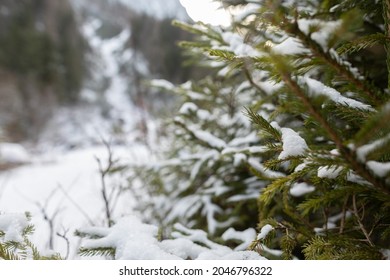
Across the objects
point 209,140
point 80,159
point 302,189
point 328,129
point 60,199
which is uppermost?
point 80,159

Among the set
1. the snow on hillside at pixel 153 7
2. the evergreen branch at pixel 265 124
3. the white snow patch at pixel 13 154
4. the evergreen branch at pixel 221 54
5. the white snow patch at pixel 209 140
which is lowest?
the evergreen branch at pixel 265 124

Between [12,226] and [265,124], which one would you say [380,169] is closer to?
[265,124]

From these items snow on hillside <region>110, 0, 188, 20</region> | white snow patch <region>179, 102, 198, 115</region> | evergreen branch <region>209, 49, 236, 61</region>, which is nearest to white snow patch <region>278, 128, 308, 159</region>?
evergreen branch <region>209, 49, 236, 61</region>

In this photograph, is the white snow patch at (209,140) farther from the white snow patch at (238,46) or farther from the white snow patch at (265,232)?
the white snow patch at (265,232)

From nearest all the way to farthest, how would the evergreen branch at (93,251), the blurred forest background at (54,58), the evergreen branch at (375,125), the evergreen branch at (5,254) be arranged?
1. the evergreen branch at (375,125)
2. the evergreen branch at (5,254)
3. the evergreen branch at (93,251)
4. the blurred forest background at (54,58)

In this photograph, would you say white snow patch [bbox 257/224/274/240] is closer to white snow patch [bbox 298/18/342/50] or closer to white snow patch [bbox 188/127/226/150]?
white snow patch [bbox 298/18/342/50]

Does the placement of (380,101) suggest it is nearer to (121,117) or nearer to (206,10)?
(206,10)

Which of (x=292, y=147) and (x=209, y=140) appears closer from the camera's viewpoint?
(x=292, y=147)

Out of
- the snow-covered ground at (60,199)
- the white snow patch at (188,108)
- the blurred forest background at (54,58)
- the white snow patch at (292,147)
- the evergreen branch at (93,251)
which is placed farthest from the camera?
the blurred forest background at (54,58)

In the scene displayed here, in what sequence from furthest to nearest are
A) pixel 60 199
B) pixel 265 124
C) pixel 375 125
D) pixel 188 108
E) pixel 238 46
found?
pixel 60 199 < pixel 188 108 < pixel 238 46 < pixel 265 124 < pixel 375 125

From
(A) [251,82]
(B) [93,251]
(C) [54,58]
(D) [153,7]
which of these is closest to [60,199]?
(B) [93,251]

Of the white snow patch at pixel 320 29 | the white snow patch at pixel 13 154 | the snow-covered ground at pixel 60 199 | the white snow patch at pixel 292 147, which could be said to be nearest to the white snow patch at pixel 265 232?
the white snow patch at pixel 292 147

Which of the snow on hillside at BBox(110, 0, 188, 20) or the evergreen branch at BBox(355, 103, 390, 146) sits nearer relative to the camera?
the evergreen branch at BBox(355, 103, 390, 146)
